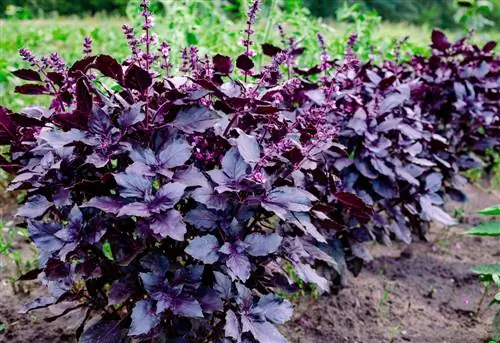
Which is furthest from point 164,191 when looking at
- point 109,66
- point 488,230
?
point 488,230

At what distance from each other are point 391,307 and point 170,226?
1628 mm

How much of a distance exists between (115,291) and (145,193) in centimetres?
34

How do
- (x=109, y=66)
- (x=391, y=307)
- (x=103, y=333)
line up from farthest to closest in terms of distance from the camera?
1. (x=391, y=307)
2. (x=103, y=333)
3. (x=109, y=66)

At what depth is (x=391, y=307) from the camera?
288 centimetres

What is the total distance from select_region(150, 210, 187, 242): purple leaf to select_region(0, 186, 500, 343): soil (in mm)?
691

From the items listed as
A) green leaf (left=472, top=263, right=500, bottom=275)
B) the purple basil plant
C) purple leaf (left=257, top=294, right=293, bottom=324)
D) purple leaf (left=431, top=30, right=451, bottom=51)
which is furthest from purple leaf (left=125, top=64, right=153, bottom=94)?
purple leaf (left=431, top=30, right=451, bottom=51)

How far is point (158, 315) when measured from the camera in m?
1.72

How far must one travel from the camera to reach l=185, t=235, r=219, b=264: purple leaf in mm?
1673

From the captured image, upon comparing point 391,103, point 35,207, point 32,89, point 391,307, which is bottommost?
point 391,307

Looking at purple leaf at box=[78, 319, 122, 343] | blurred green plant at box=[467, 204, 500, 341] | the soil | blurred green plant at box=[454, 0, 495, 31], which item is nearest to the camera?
purple leaf at box=[78, 319, 122, 343]

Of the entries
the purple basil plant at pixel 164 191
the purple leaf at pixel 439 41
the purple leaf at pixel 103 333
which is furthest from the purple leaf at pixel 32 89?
the purple leaf at pixel 439 41

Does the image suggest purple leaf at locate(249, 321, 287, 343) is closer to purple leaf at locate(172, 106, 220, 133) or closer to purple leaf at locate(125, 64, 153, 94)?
purple leaf at locate(172, 106, 220, 133)

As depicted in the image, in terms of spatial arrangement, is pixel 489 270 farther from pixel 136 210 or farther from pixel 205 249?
pixel 136 210

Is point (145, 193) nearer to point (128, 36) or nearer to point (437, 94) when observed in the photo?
point (128, 36)
